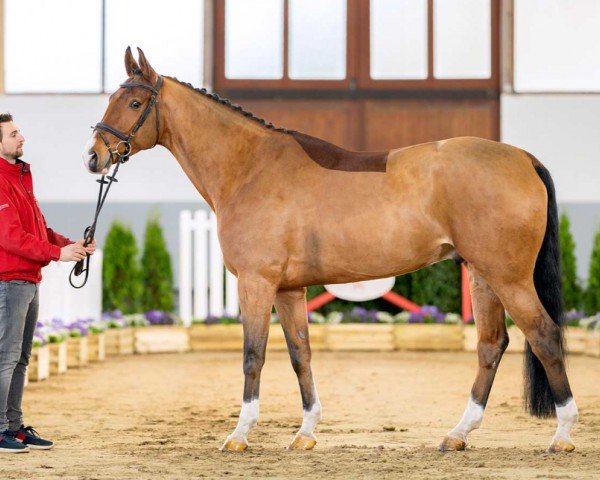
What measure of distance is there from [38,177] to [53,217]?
61 centimetres

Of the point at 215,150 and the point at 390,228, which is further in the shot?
the point at 215,150

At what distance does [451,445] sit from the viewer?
5309 mm

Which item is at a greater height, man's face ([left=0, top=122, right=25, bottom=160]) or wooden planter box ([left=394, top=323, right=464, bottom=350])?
man's face ([left=0, top=122, right=25, bottom=160])

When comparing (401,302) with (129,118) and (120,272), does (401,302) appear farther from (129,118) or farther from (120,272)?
(129,118)

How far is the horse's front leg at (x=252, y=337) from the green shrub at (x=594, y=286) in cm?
869

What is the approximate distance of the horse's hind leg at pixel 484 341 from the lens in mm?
5445

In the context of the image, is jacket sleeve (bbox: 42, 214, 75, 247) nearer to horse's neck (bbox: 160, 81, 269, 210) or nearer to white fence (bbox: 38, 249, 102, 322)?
horse's neck (bbox: 160, 81, 269, 210)

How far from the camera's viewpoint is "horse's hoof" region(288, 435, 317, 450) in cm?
544

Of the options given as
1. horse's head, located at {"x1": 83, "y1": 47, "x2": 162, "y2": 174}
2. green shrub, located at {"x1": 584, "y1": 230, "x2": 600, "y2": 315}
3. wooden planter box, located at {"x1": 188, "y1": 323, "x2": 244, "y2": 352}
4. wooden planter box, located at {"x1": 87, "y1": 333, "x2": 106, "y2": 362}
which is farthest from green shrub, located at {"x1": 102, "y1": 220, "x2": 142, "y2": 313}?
horse's head, located at {"x1": 83, "y1": 47, "x2": 162, "y2": 174}

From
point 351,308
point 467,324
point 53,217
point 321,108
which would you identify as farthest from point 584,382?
point 53,217

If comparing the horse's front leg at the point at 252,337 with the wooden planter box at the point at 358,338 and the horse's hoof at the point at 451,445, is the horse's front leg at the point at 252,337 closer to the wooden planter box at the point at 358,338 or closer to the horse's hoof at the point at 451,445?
the horse's hoof at the point at 451,445

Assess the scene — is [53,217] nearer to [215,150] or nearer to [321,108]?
[321,108]

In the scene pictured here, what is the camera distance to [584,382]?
8953 millimetres

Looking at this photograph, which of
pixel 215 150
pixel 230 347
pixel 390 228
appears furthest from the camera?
pixel 230 347
